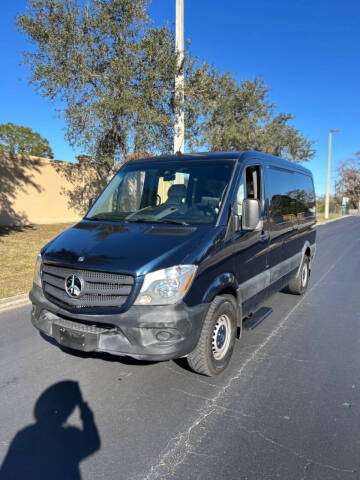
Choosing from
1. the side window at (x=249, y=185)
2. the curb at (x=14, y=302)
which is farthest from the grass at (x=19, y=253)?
the side window at (x=249, y=185)

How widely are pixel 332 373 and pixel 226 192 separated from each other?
86.9 inches

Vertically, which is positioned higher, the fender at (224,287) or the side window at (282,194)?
the side window at (282,194)

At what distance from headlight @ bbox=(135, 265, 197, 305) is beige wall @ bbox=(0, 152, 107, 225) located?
15.2m

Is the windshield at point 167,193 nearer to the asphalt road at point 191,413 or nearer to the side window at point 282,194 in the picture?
the side window at point 282,194

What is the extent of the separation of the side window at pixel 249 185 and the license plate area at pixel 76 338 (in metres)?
1.99

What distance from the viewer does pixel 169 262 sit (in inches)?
118

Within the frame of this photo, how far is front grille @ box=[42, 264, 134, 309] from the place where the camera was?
9.84ft

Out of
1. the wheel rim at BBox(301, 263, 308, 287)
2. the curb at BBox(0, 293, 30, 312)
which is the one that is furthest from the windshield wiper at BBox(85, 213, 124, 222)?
the wheel rim at BBox(301, 263, 308, 287)

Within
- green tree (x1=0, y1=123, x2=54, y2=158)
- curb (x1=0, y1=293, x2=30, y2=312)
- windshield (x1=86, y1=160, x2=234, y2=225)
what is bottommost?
curb (x1=0, y1=293, x2=30, y2=312)

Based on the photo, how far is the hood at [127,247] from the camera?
3021 mm

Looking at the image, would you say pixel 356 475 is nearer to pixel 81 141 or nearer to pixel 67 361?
pixel 67 361

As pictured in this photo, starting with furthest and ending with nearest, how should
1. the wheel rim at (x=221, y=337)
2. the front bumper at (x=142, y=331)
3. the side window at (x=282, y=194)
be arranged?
1. the side window at (x=282, y=194)
2. the wheel rim at (x=221, y=337)
3. the front bumper at (x=142, y=331)

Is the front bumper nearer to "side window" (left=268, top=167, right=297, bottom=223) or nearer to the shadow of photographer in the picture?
the shadow of photographer

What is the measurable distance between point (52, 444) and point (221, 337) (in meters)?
1.78
